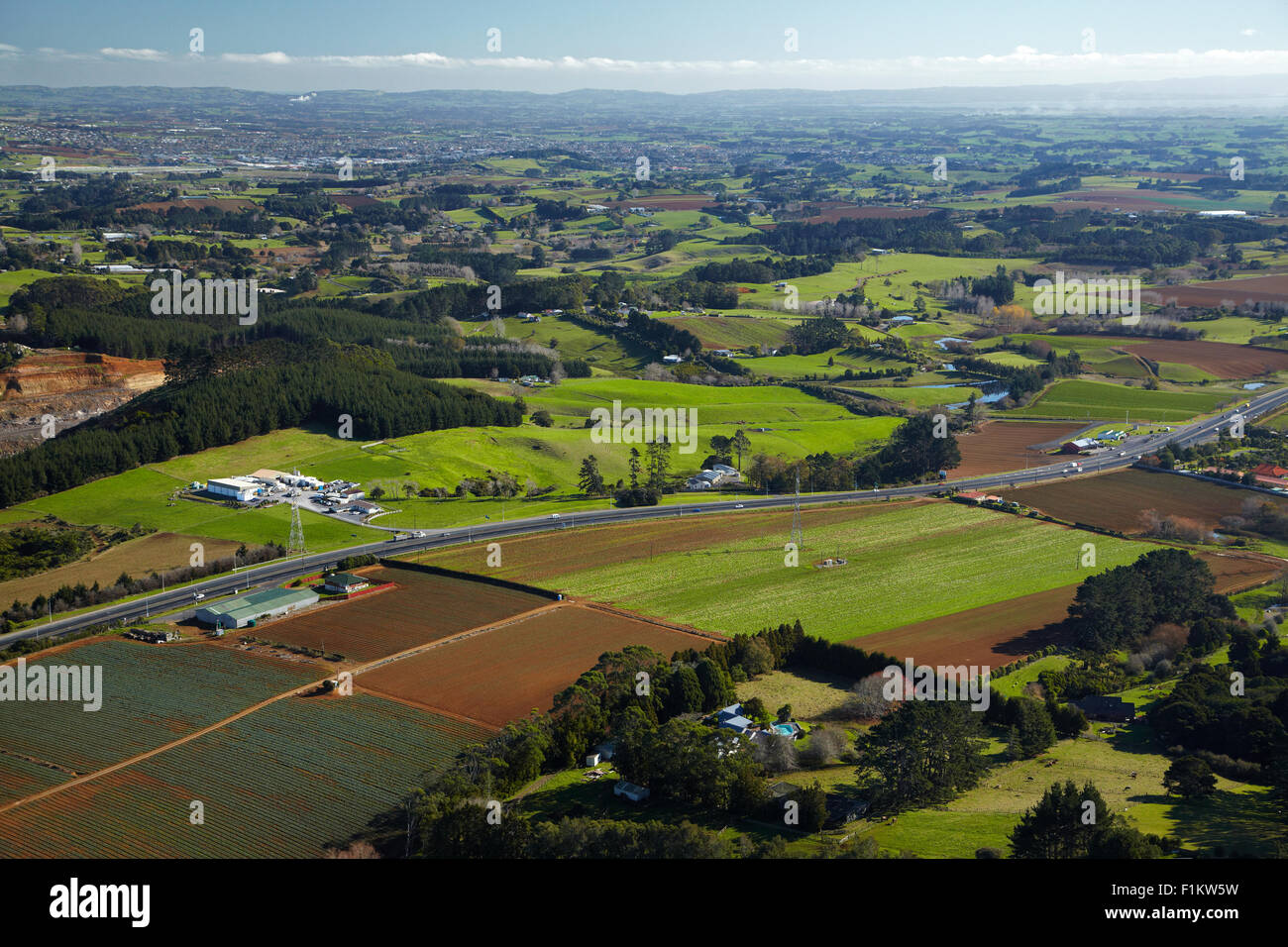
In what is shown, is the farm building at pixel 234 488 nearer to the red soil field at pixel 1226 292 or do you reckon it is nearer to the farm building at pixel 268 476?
the farm building at pixel 268 476

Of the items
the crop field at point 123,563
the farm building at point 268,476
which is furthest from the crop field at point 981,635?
the farm building at point 268,476

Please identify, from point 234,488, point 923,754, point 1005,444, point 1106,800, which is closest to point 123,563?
point 234,488

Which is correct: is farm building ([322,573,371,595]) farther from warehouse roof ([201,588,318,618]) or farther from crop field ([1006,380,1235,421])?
crop field ([1006,380,1235,421])

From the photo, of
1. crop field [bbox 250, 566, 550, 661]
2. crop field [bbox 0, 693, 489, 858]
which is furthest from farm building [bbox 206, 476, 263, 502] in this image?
crop field [bbox 0, 693, 489, 858]

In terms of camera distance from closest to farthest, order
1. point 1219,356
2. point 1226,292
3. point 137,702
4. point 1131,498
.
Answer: point 137,702
point 1131,498
point 1219,356
point 1226,292

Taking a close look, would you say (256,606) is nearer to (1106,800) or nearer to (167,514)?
(167,514)
